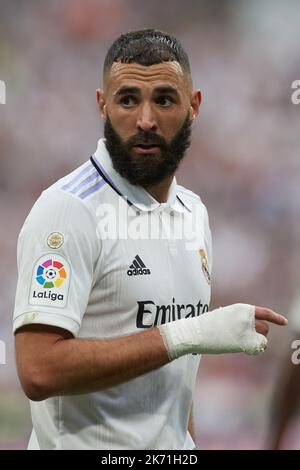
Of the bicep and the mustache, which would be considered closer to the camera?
the bicep

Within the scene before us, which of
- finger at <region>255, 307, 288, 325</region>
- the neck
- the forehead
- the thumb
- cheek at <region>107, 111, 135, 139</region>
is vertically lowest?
the thumb

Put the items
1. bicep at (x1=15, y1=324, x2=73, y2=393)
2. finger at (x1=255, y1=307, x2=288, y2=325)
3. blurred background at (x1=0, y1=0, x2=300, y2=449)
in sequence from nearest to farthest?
bicep at (x1=15, y1=324, x2=73, y2=393) < finger at (x1=255, y1=307, x2=288, y2=325) < blurred background at (x1=0, y1=0, x2=300, y2=449)

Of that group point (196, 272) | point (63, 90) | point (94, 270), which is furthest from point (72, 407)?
point (63, 90)

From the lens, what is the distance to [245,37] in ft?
12.9

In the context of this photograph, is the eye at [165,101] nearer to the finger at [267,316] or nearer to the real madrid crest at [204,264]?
the real madrid crest at [204,264]

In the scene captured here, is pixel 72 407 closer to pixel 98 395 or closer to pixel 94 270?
pixel 98 395

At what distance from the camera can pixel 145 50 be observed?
2.03m

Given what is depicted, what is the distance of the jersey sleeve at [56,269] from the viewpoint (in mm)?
1761

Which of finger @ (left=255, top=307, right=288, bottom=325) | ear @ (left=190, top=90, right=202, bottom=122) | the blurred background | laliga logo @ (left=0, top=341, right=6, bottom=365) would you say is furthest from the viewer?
the blurred background

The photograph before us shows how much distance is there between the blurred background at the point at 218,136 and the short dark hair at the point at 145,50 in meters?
1.73

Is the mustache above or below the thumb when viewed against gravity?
above

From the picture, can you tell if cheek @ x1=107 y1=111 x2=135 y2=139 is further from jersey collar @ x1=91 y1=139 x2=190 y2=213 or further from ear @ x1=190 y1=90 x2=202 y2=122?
ear @ x1=190 y1=90 x2=202 y2=122

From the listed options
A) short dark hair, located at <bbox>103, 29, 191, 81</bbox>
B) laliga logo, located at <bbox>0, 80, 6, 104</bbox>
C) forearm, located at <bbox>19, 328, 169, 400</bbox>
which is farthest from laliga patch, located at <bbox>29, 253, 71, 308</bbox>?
laliga logo, located at <bbox>0, 80, 6, 104</bbox>

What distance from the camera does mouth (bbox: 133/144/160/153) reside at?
1.98m
